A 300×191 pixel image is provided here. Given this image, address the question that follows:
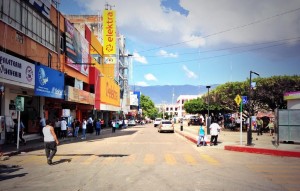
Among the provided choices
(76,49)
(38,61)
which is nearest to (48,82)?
(38,61)

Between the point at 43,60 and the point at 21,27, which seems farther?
the point at 43,60

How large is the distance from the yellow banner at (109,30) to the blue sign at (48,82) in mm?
15665

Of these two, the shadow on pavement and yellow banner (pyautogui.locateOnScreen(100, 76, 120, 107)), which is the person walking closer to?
yellow banner (pyautogui.locateOnScreen(100, 76, 120, 107))

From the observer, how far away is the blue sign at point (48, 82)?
78.8 feet

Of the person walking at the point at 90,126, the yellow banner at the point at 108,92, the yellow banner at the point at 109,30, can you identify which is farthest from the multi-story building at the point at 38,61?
the yellow banner at the point at 108,92

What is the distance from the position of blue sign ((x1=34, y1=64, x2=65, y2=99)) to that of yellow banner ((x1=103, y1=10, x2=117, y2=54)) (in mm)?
15665

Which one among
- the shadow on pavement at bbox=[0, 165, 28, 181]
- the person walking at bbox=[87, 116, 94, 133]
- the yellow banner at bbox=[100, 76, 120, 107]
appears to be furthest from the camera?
the yellow banner at bbox=[100, 76, 120, 107]

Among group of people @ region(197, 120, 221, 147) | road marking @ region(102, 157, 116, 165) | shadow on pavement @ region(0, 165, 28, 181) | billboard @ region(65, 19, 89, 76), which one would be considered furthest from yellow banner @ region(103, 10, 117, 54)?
shadow on pavement @ region(0, 165, 28, 181)

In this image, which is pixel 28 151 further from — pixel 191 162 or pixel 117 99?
pixel 117 99

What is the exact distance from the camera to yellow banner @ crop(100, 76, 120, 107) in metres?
51.2

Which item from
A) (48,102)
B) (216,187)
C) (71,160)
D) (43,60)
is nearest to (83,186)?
(216,187)

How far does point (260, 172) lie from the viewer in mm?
11195

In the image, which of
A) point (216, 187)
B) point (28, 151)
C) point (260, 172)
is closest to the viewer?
point (216, 187)

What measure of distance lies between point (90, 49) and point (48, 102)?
16404 mm
